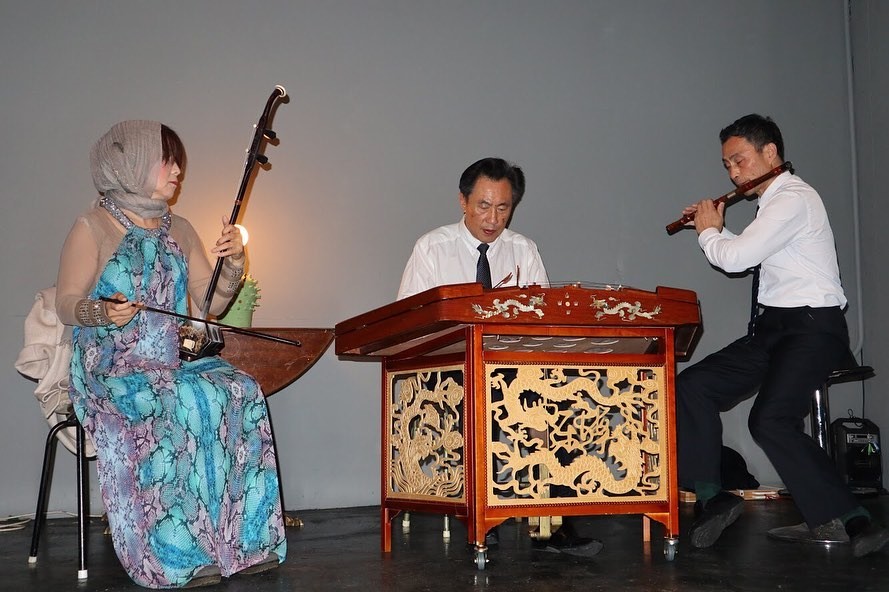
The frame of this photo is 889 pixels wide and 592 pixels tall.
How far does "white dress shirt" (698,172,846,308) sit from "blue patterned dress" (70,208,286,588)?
5.59 feet

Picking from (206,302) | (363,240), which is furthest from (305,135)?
(206,302)

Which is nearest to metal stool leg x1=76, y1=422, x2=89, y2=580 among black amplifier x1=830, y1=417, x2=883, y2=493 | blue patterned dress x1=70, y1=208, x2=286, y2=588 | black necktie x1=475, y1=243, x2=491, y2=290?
blue patterned dress x1=70, y1=208, x2=286, y2=588

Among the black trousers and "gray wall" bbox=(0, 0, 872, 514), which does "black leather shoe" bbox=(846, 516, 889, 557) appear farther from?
"gray wall" bbox=(0, 0, 872, 514)

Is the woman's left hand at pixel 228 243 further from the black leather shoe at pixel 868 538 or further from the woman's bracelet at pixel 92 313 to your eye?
the black leather shoe at pixel 868 538

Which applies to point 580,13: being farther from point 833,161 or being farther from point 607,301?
point 607,301

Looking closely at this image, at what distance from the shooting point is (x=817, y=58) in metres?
5.12

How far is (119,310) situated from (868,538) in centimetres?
236

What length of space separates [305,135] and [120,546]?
7.81 feet

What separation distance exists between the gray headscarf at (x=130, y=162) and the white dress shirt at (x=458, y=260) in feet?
4.12

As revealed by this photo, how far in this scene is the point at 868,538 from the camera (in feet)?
9.14

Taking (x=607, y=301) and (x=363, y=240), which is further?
(x=363, y=240)

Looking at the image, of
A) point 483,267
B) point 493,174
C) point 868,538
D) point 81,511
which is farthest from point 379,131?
point 868,538

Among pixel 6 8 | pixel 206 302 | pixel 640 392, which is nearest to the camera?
pixel 640 392

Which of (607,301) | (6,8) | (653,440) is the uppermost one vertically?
(6,8)
